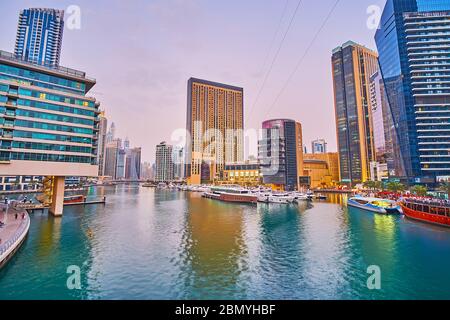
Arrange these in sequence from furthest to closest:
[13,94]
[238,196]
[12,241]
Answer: [238,196] → [13,94] → [12,241]

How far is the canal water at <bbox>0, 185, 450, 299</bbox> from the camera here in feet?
64.2

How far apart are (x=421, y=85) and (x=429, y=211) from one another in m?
114

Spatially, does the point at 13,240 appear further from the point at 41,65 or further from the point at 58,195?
the point at 41,65

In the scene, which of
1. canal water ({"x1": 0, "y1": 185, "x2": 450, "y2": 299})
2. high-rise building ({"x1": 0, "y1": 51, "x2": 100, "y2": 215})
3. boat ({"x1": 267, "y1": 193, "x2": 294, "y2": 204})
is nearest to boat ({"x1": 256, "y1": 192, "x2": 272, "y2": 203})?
boat ({"x1": 267, "y1": 193, "x2": 294, "y2": 204})

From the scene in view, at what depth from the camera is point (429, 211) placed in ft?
170

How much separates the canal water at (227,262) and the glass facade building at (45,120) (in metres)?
14.1

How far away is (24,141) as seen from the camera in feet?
152

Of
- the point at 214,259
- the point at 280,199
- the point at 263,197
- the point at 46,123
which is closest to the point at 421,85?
the point at 280,199

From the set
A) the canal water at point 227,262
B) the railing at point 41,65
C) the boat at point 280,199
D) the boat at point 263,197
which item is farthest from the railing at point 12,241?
the boat at point 280,199

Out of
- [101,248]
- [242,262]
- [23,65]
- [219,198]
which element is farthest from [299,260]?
[219,198]

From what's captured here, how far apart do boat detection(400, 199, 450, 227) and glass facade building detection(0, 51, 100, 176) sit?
80417mm

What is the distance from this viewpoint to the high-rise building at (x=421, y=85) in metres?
122

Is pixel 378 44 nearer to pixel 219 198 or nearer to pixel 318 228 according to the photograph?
pixel 219 198

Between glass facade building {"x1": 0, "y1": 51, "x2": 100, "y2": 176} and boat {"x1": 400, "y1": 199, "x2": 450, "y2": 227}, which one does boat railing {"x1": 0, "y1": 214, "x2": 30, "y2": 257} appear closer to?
glass facade building {"x1": 0, "y1": 51, "x2": 100, "y2": 176}
